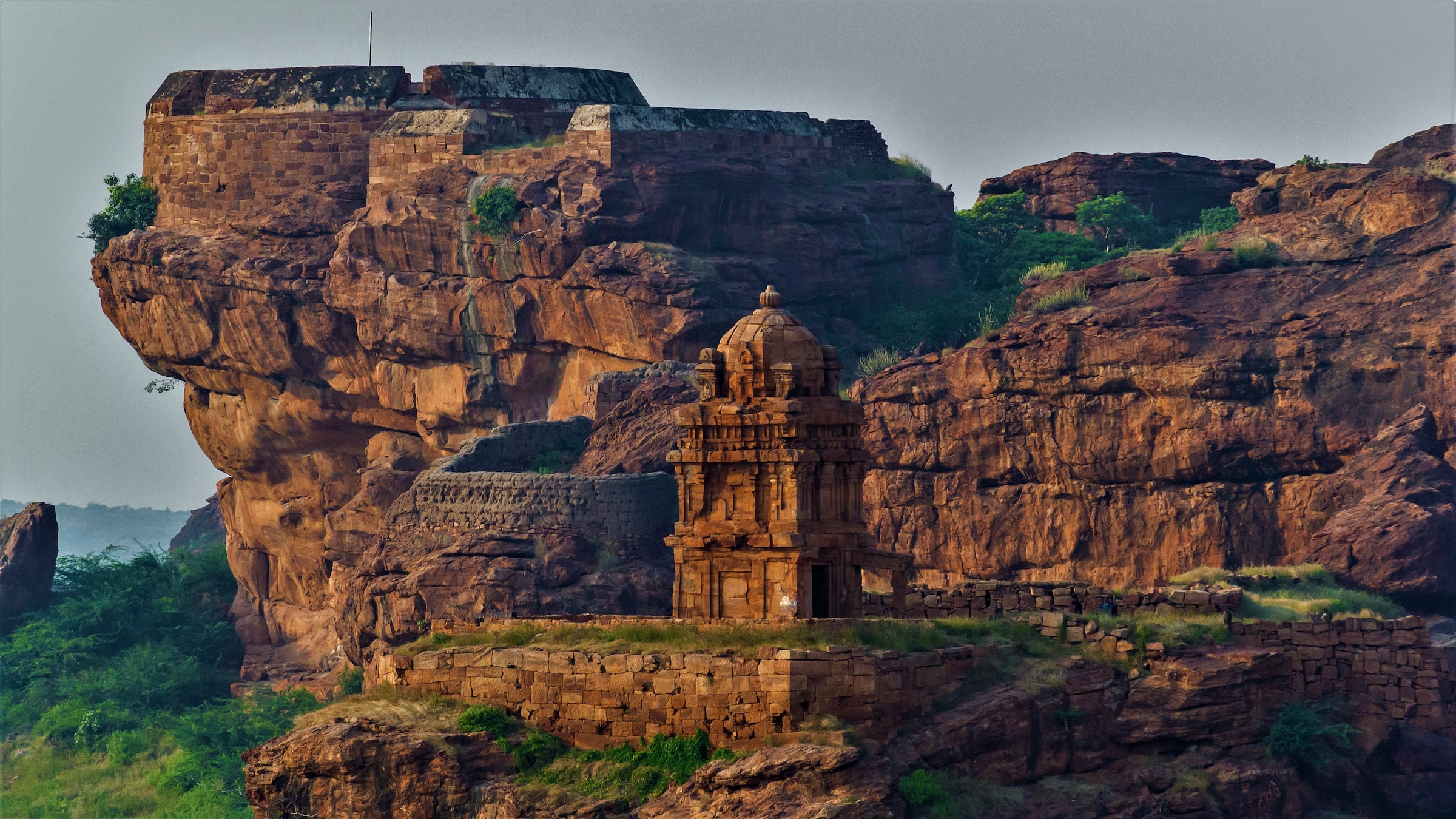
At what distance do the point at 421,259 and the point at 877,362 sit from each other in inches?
441

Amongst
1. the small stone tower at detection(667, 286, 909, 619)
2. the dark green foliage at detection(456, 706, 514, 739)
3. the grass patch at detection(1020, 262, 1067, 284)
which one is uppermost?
the grass patch at detection(1020, 262, 1067, 284)

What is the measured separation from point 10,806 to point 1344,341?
29.5m

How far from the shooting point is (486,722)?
50750 mm

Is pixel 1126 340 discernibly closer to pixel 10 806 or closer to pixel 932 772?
pixel 932 772

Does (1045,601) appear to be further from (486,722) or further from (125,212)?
(125,212)

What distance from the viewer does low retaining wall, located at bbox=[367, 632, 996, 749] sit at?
159 feet

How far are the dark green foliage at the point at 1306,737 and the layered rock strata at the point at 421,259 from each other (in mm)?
22932

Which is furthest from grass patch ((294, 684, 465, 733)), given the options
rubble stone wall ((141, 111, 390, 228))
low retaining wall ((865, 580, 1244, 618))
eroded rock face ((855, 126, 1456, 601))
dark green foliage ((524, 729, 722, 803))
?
rubble stone wall ((141, 111, 390, 228))

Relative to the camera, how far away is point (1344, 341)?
6612 cm

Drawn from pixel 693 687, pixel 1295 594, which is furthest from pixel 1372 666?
pixel 693 687

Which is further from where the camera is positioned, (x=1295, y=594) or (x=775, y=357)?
(x=1295, y=594)

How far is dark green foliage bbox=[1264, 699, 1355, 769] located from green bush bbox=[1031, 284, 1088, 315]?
63.1 feet

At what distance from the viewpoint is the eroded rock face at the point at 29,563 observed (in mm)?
84375

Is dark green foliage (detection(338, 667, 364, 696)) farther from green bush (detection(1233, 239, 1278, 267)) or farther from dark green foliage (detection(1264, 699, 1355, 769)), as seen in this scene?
dark green foliage (detection(1264, 699, 1355, 769))
